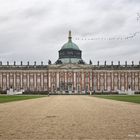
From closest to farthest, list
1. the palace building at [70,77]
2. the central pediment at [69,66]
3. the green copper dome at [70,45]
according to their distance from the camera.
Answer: the palace building at [70,77] → the central pediment at [69,66] → the green copper dome at [70,45]

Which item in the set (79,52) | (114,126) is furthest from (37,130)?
(79,52)

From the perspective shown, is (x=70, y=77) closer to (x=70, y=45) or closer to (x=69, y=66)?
(x=69, y=66)

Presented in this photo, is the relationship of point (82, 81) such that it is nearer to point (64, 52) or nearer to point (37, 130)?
point (64, 52)

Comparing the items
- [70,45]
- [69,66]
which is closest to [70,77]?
[69,66]

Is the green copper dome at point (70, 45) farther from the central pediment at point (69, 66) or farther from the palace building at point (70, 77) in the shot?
the central pediment at point (69, 66)

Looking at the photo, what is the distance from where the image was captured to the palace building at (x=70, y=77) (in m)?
121

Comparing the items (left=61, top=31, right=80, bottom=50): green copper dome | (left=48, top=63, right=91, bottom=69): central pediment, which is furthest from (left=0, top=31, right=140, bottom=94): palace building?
(left=61, top=31, right=80, bottom=50): green copper dome

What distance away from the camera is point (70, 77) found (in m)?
122

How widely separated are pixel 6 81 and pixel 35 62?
11353mm

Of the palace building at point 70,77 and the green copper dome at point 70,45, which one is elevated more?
the green copper dome at point 70,45

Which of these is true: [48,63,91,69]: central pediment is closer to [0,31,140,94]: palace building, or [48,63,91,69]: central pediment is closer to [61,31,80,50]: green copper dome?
[0,31,140,94]: palace building

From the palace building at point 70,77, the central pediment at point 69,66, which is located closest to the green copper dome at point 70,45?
the palace building at point 70,77

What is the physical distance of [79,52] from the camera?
131m

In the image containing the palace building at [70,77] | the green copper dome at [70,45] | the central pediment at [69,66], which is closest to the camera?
the palace building at [70,77]
